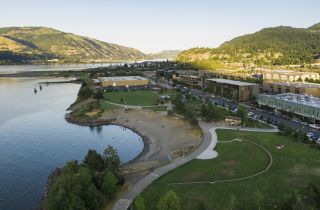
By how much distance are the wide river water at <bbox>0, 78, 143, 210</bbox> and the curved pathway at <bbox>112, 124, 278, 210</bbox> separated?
11437 mm

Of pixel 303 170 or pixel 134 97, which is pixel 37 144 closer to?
pixel 303 170

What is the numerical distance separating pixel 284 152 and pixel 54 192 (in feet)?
106

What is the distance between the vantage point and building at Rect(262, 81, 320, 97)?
312ft

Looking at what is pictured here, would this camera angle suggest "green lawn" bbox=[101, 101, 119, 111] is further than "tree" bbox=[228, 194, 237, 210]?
Yes

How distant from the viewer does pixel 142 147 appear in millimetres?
62531

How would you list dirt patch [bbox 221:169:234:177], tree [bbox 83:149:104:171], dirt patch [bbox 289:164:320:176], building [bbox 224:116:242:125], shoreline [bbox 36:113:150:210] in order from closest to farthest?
dirt patch [bbox 289:164:320:176]
dirt patch [bbox 221:169:234:177]
shoreline [bbox 36:113:150:210]
tree [bbox 83:149:104:171]
building [bbox 224:116:242:125]

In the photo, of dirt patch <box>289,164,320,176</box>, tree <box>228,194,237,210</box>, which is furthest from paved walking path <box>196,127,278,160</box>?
tree <box>228,194,237,210</box>

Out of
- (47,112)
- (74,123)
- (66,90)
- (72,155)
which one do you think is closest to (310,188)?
(72,155)

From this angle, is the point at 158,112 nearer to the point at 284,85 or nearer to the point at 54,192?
the point at 284,85

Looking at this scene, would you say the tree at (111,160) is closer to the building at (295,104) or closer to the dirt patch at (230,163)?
the dirt patch at (230,163)

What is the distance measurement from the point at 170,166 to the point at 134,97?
227 feet

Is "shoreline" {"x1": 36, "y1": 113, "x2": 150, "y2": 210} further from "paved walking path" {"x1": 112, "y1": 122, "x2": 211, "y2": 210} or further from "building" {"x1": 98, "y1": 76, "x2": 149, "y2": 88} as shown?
"building" {"x1": 98, "y1": 76, "x2": 149, "y2": 88}

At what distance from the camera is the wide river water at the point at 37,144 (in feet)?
144

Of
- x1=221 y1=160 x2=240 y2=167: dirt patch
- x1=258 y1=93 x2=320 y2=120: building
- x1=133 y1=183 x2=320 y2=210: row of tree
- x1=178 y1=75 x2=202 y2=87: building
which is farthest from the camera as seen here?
x1=178 y1=75 x2=202 y2=87: building
